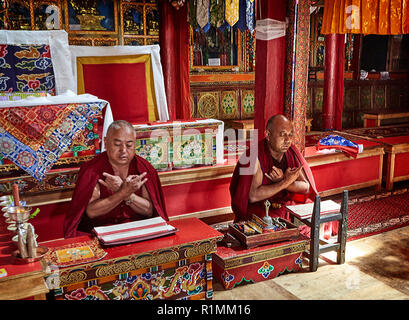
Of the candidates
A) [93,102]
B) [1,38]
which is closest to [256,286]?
[93,102]

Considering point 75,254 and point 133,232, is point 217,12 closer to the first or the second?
point 133,232

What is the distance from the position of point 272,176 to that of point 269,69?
1602 millimetres

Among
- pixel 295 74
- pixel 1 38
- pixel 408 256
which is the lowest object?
pixel 408 256

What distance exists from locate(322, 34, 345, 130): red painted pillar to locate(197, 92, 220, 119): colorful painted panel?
8.38 feet

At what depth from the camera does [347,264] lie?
3703 millimetres

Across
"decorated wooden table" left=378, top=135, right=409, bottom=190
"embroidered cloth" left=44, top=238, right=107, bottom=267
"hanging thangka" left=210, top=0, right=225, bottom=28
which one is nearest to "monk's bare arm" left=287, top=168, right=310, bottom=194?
"embroidered cloth" left=44, top=238, right=107, bottom=267

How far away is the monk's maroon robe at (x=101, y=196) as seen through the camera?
303 centimetres

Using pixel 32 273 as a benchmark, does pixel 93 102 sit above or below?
above

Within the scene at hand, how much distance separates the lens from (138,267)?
2.62 m

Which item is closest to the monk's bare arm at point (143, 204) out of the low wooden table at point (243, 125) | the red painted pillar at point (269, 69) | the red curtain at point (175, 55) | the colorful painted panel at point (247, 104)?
the red painted pillar at point (269, 69)

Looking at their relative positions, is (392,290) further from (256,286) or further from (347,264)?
(256,286)

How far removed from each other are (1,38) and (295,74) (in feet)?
11.7

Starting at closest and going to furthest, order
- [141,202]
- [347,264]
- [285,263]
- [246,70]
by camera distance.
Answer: [141,202] < [285,263] < [347,264] < [246,70]

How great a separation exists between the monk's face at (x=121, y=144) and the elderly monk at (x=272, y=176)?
112 centimetres
